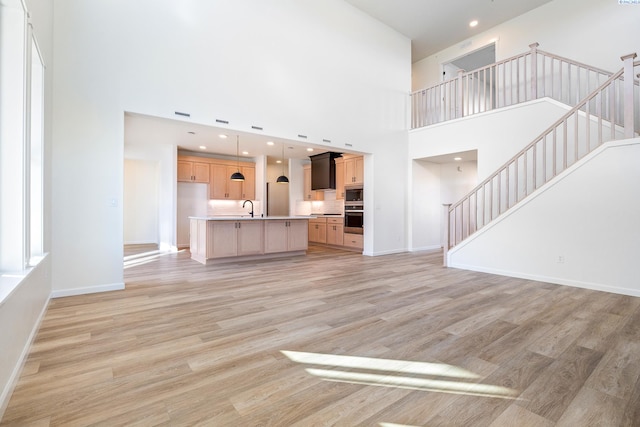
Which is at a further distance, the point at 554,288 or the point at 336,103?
the point at 336,103

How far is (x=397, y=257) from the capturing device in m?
6.52

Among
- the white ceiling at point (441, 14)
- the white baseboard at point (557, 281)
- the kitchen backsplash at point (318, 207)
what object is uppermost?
the white ceiling at point (441, 14)

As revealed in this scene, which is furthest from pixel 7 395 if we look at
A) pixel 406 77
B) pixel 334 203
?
pixel 406 77

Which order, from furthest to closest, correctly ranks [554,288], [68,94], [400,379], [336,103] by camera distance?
[336,103] → [554,288] → [68,94] → [400,379]

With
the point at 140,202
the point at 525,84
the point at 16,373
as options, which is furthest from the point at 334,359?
the point at 140,202

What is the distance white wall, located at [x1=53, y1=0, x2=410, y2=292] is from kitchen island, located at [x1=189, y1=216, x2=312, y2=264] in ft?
5.93

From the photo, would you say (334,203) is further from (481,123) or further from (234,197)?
(481,123)

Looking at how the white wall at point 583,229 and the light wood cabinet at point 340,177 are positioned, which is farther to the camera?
the light wood cabinet at point 340,177

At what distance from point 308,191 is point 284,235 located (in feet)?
10.1

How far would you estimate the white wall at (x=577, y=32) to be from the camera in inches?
222

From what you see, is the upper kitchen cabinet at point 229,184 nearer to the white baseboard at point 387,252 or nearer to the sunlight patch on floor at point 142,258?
the sunlight patch on floor at point 142,258

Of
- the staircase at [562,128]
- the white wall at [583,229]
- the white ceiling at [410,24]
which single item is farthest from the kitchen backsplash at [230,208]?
the white wall at [583,229]

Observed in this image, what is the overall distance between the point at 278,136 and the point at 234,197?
417cm

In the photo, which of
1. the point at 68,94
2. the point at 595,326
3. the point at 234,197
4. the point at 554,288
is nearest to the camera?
the point at 595,326
